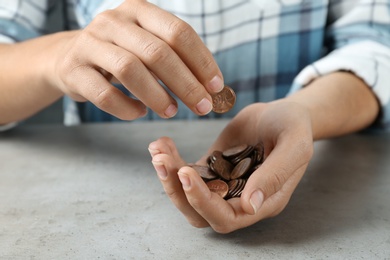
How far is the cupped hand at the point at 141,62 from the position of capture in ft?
2.43

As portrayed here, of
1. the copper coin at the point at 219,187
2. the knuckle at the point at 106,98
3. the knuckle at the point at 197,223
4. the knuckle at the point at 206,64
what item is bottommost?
the knuckle at the point at 197,223

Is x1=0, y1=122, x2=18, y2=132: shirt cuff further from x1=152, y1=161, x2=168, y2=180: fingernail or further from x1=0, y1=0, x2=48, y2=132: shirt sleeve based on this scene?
x1=152, y1=161, x2=168, y2=180: fingernail

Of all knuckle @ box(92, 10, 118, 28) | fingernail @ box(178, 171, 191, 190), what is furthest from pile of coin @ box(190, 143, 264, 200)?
knuckle @ box(92, 10, 118, 28)

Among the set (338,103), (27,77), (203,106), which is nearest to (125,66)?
(203,106)

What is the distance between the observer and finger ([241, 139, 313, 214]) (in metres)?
0.71

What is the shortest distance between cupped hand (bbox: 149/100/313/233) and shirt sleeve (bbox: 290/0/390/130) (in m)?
0.42

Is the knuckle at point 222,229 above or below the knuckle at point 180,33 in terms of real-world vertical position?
below

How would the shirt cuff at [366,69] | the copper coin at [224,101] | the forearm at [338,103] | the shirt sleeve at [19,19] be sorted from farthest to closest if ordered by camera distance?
the shirt sleeve at [19,19] → the shirt cuff at [366,69] → the forearm at [338,103] → the copper coin at [224,101]

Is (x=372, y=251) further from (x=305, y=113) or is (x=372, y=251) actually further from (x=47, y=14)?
(x=47, y=14)

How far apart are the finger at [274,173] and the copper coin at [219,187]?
0.18ft

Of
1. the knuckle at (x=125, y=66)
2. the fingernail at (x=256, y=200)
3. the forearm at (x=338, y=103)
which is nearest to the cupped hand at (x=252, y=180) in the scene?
the fingernail at (x=256, y=200)

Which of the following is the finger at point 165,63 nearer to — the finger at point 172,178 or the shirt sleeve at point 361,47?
the finger at point 172,178

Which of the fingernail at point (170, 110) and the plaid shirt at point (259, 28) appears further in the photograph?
the plaid shirt at point (259, 28)

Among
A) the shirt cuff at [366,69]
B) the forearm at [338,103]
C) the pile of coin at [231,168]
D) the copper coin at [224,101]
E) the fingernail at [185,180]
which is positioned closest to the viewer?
the fingernail at [185,180]
